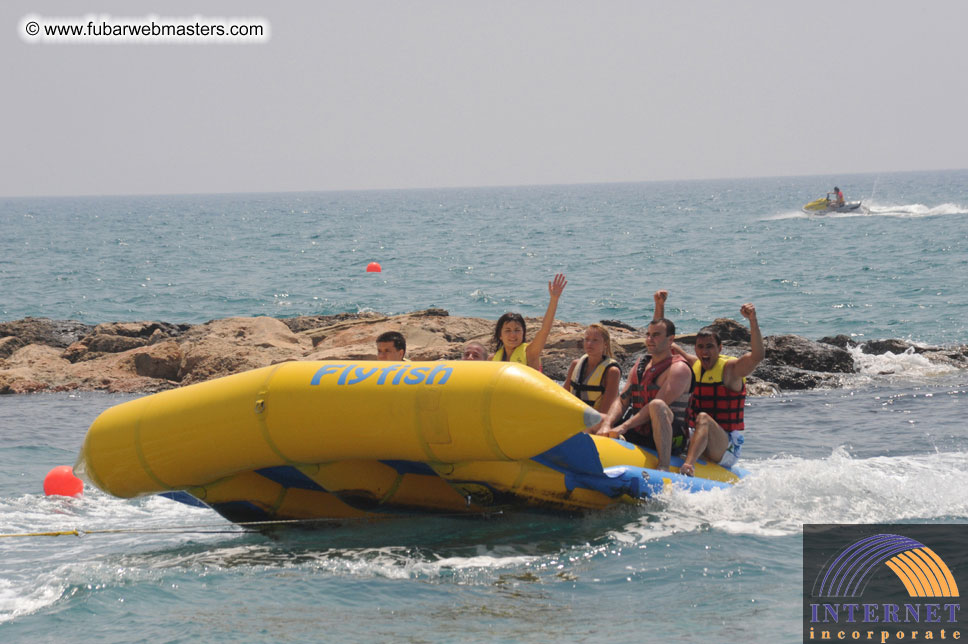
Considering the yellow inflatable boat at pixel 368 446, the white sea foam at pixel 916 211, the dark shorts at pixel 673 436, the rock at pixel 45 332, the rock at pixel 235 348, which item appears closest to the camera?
the yellow inflatable boat at pixel 368 446

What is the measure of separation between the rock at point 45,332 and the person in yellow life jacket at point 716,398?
10612 mm

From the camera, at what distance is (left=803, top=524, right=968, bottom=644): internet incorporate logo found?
172 inches

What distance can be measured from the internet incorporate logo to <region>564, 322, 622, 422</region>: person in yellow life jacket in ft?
4.80

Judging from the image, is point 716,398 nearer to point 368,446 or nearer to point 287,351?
point 368,446

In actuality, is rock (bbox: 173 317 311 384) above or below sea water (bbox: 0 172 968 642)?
above

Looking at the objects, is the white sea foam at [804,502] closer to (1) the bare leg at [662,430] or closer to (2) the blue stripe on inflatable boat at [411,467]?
(1) the bare leg at [662,430]

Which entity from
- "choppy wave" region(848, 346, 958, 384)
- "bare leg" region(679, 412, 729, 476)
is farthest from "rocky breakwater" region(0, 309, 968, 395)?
"bare leg" region(679, 412, 729, 476)

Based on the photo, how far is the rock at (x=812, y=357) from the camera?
12016 millimetres

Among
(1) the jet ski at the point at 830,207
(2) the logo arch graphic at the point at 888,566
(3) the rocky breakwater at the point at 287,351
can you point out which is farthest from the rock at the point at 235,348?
(1) the jet ski at the point at 830,207

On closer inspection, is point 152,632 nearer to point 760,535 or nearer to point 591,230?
point 760,535

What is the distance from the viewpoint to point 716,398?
650 centimetres

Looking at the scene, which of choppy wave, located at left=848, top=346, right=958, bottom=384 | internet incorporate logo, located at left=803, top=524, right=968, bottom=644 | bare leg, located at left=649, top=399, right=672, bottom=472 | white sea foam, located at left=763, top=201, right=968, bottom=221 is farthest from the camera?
white sea foam, located at left=763, top=201, right=968, bottom=221

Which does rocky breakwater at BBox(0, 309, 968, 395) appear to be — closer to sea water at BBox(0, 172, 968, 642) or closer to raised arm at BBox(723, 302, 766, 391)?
sea water at BBox(0, 172, 968, 642)

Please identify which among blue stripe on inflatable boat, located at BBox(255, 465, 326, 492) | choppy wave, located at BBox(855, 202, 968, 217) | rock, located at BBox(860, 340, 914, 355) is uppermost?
choppy wave, located at BBox(855, 202, 968, 217)
